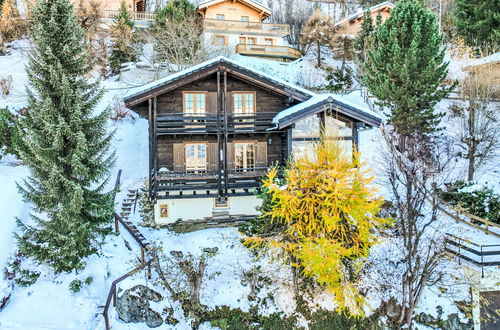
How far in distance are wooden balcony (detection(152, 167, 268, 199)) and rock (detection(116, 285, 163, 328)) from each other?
491 centimetres

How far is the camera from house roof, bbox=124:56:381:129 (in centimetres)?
1537

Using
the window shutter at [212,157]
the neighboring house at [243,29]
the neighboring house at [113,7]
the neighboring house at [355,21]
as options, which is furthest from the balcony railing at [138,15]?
the window shutter at [212,157]

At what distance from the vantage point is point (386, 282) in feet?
43.4

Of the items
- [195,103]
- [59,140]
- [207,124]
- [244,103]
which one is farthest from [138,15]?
[59,140]

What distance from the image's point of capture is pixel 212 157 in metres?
17.4

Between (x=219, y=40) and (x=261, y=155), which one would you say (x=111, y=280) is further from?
(x=219, y=40)

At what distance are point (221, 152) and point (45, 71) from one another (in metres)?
8.03

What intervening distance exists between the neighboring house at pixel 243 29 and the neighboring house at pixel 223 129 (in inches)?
674

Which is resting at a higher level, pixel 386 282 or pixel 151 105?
pixel 151 105

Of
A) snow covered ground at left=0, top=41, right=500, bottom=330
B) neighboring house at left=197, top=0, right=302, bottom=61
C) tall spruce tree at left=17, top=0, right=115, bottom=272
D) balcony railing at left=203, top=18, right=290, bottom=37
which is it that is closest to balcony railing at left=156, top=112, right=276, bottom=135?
tall spruce tree at left=17, top=0, right=115, bottom=272

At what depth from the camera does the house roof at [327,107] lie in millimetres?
15352

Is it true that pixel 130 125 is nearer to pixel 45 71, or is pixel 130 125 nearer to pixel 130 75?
pixel 130 75

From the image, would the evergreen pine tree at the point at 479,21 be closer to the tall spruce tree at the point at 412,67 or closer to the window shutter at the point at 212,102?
the tall spruce tree at the point at 412,67

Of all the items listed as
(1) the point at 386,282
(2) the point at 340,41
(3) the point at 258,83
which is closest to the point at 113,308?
(1) the point at 386,282
